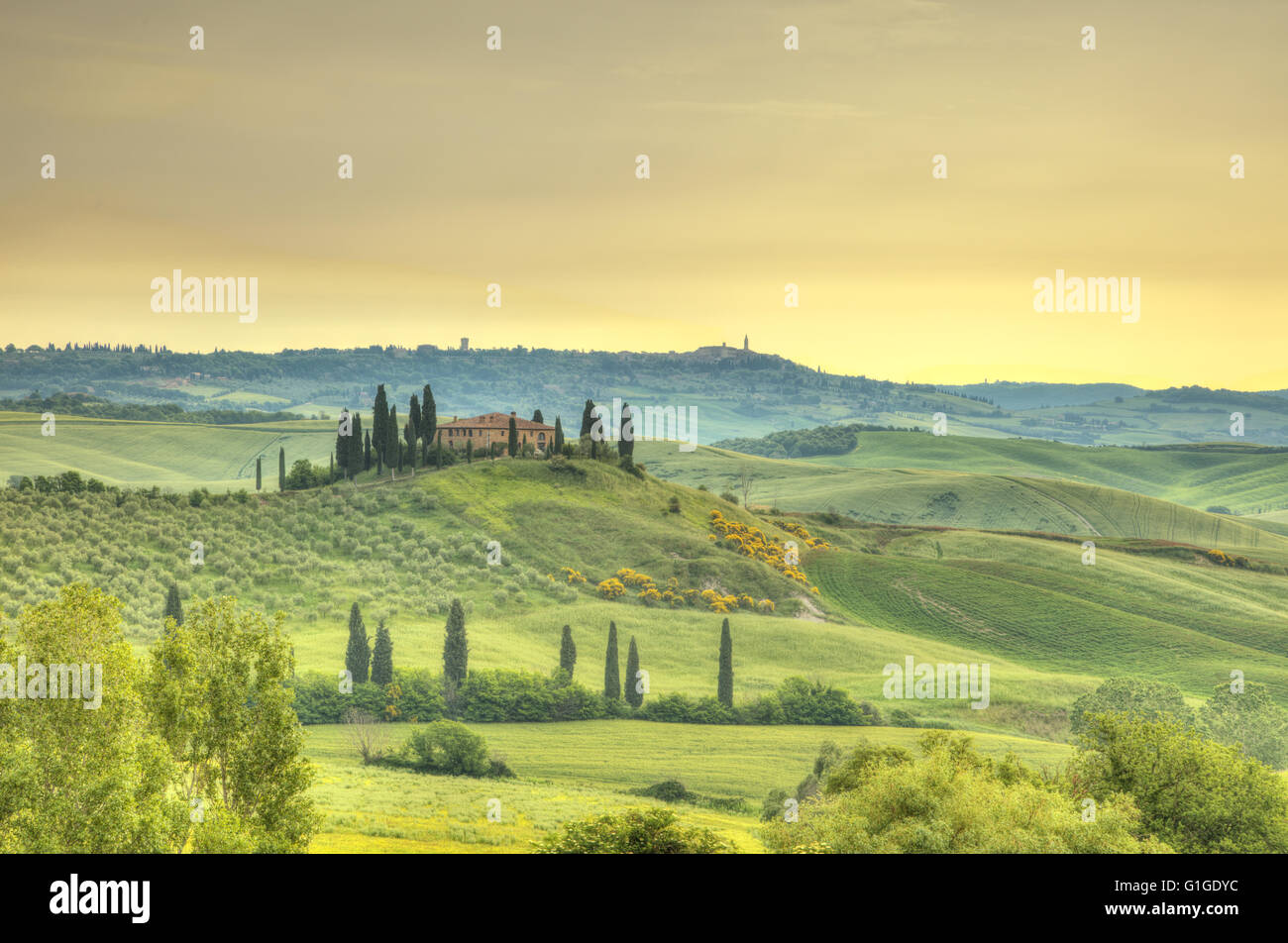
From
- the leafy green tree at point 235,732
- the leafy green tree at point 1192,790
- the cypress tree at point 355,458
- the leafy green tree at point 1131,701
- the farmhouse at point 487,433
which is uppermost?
→ the farmhouse at point 487,433

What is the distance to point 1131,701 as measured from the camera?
90438 millimetres

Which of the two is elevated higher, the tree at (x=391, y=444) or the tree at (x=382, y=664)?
the tree at (x=391, y=444)

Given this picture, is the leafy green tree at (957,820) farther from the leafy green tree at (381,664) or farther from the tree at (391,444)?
the tree at (391,444)

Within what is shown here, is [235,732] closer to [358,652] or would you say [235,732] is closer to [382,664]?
[382,664]

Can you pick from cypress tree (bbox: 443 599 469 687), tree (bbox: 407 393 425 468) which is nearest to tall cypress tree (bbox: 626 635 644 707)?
cypress tree (bbox: 443 599 469 687)

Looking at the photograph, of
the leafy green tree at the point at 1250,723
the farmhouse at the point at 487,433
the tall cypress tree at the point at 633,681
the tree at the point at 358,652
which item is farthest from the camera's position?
the farmhouse at the point at 487,433

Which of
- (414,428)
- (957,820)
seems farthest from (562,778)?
(414,428)

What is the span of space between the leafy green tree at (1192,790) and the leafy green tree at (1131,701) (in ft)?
134

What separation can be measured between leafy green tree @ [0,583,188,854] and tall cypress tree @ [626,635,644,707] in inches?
2450

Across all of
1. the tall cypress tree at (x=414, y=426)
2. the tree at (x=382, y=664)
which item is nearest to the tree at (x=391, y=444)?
the tall cypress tree at (x=414, y=426)

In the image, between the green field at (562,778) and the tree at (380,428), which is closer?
the green field at (562,778)

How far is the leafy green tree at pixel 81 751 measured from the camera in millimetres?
27484

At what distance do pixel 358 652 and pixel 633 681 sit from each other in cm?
2541
